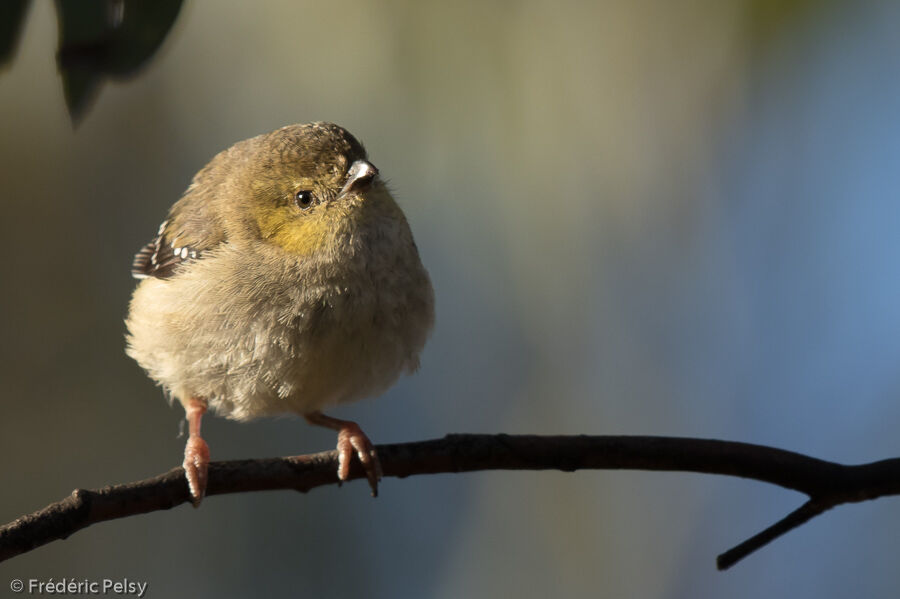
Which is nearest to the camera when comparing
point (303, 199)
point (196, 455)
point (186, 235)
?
point (196, 455)

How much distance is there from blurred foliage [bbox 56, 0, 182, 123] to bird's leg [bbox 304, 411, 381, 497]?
1.57m

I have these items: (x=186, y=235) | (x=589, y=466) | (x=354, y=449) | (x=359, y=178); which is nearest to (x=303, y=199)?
(x=359, y=178)

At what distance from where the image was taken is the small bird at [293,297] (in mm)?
3703

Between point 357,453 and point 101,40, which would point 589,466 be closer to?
point 357,453

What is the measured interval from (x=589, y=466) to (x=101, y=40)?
5.81ft

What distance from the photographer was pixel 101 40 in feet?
6.88

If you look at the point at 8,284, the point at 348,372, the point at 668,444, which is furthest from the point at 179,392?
the point at 8,284

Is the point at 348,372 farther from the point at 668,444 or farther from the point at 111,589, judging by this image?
the point at 111,589

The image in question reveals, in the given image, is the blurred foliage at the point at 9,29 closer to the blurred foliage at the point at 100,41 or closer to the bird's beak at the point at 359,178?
the blurred foliage at the point at 100,41

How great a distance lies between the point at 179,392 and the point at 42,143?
4.42 m

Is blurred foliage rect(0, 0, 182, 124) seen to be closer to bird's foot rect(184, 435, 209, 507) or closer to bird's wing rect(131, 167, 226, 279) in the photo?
bird's foot rect(184, 435, 209, 507)

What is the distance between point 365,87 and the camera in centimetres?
716

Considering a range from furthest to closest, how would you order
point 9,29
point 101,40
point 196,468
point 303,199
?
point 303,199, point 196,468, point 101,40, point 9,29

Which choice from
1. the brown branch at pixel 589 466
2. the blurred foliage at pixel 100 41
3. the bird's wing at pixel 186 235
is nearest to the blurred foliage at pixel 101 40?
the blurred foliage at pixel 100 41
